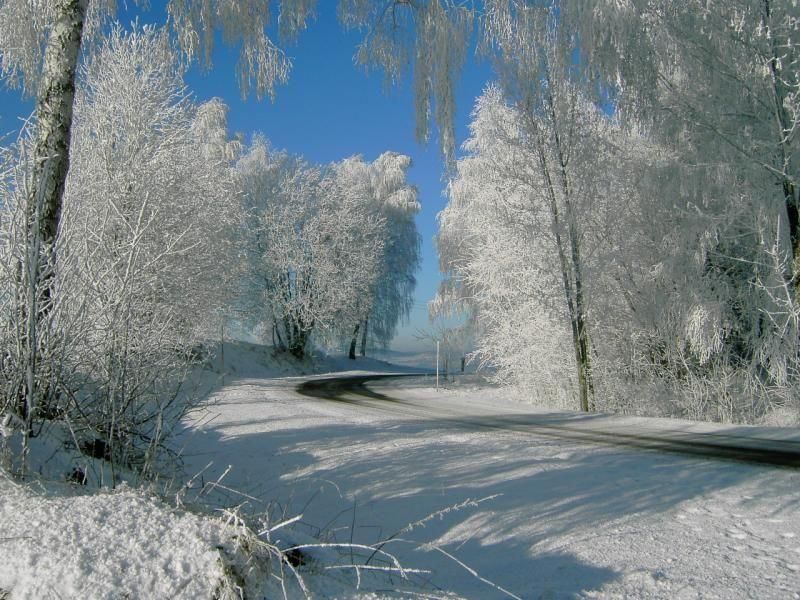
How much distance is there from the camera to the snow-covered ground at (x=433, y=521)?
2.08 meters

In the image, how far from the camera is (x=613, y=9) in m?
8.48

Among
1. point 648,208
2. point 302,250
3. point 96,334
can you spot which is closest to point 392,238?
point 302,250

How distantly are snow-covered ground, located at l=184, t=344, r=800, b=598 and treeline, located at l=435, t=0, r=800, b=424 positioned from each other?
3.69 meters

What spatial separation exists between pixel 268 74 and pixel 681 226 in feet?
27.4

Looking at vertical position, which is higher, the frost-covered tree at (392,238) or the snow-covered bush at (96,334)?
the frost-covered tree at (392,238)

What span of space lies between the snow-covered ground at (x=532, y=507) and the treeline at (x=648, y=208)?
3687 mm

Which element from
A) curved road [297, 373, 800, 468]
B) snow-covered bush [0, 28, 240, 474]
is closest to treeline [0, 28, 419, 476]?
snow-covered bush [0, 28, 240, 474]

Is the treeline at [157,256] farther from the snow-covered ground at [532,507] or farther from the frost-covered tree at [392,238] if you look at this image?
the snow-covered ground at [532,507]

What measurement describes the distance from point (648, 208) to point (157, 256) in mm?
10984

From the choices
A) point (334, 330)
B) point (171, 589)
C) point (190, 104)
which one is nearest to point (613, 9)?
point (171, 589)

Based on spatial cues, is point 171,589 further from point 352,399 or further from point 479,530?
point 352,399

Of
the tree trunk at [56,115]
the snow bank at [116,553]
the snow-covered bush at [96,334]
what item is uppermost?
the tree trunk at [56,115]

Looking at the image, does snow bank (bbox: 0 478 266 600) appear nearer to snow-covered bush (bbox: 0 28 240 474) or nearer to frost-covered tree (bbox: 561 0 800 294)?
snow-covered bush (bbox: 0 28 240 474)

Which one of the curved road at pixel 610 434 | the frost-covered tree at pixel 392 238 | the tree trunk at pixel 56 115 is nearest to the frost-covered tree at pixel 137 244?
the tree trunk at pixel 56 115
